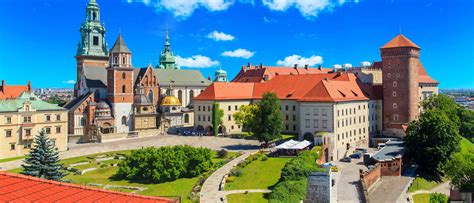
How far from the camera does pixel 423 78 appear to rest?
86.8 meters

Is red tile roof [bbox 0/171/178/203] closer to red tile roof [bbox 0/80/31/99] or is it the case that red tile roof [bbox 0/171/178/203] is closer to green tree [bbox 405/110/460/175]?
green tree [bbox 405/110/460/175]

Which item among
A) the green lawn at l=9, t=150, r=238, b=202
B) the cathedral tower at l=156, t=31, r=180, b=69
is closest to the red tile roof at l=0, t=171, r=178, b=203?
the green lawn at l=9, t=150, r=238, b=202

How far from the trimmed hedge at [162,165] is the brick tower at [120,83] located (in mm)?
33978

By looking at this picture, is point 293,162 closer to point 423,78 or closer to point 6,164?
point 6,164

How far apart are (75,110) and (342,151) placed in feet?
152

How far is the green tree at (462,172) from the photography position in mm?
39250

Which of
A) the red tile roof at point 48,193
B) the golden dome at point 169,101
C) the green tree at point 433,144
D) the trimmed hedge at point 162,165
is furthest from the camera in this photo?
the golden dome at point 169,101

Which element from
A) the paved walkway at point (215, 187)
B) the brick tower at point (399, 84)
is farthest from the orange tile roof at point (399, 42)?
the paved walkway at point (215, 187)

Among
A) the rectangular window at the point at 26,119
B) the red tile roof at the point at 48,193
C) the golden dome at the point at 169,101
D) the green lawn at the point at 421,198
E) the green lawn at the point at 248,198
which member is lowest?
the green lawn at the point at 421,198

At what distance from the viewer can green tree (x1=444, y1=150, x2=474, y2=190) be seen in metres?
39.2

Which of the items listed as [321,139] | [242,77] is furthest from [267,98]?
[242,77]

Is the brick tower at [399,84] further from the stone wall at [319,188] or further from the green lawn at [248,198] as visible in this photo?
the green lawn at [248,198]

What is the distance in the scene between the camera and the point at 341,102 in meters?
59.6

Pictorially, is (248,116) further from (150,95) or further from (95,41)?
(95,41)
